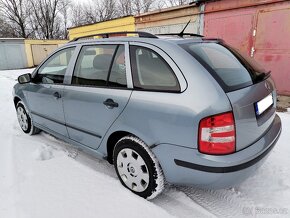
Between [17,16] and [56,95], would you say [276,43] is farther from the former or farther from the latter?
[17,16]

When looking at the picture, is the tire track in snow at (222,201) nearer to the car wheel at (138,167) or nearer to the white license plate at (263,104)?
the car wheel at (138,167)

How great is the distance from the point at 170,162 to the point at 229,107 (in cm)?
67

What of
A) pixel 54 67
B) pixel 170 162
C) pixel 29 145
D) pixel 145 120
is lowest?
pixel 29 145

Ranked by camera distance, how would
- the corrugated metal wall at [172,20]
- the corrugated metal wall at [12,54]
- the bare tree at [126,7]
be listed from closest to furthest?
the corrugated metal wall at [172,20] → the corrugated metal wall at [12,54] → the bare tree at [126,7]

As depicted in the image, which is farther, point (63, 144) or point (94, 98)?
point (63, 144)

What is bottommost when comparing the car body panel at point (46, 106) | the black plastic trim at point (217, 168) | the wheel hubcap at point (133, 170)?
the wheel hubcap at point (133, 170)

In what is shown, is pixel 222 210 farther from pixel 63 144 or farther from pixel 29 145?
pixel 29 145

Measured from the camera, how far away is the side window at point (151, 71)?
197 cm

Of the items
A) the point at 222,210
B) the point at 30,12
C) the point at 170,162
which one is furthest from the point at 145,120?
the point at 30,12

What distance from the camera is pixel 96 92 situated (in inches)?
97.3

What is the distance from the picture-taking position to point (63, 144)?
11.6ft

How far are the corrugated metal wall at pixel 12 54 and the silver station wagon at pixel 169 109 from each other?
70.0 feet

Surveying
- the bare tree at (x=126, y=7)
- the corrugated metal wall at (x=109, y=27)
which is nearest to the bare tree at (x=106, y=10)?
the bare tree at (x=126, y=7)

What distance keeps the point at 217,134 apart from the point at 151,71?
80 cm
